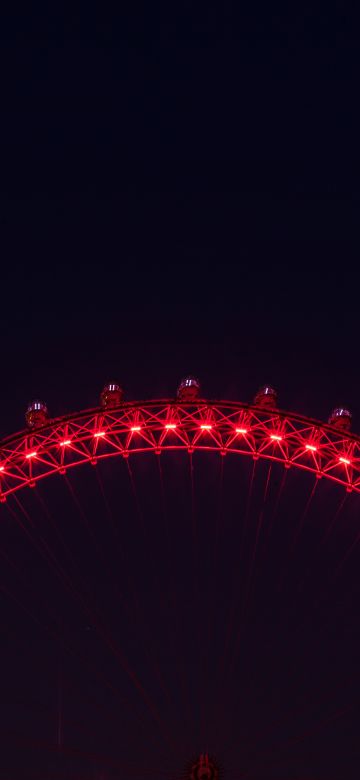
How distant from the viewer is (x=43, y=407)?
3256 centimetres

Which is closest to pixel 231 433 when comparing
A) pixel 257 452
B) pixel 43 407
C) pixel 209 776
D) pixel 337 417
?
pixel 257 452

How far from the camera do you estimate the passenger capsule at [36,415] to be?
→ 3244 centimetres

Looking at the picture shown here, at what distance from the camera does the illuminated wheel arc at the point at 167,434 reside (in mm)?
32812

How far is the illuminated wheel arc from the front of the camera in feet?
108

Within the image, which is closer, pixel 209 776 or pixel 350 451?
pixel 209 776

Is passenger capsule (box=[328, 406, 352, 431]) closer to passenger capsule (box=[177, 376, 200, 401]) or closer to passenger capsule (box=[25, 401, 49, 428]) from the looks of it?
passenger capsule (box=[177, 376, 200, 401])

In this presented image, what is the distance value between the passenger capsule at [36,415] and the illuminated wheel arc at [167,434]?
6.2 inches

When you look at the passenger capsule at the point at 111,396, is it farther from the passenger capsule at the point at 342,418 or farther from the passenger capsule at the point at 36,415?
the passenger capsule at the point at 342,418

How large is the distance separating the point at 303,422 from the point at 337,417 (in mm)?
945

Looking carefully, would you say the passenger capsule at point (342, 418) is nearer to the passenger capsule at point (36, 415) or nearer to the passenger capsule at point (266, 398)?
the passenger capsule at point (266, 398)

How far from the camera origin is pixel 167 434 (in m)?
33.5

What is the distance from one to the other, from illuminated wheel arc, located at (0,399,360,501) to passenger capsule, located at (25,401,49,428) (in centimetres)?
16

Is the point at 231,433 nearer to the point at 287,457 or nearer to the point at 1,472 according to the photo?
the point at 287,457

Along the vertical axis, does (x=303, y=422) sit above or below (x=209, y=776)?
above
